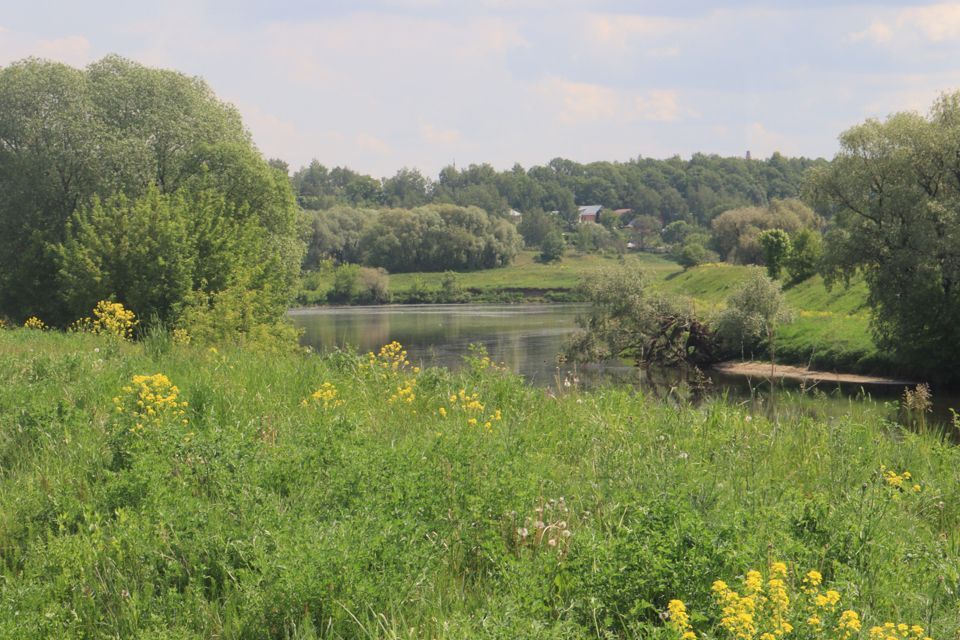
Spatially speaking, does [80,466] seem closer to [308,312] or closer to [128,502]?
[128,502]

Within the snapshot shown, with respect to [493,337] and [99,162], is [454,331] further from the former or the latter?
[99,162]

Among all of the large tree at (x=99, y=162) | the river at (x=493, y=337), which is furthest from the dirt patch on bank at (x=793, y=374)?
the large tree at (x=99, y=162)

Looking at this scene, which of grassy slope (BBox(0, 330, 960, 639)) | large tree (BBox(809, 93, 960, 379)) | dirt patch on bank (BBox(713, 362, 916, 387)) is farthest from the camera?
dirt patch on bank (BBox(713, 362, 916, 387))

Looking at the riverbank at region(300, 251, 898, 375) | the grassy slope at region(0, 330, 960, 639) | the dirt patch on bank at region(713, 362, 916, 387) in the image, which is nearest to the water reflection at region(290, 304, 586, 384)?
the riverbank at region(300, 251, 898, 375)

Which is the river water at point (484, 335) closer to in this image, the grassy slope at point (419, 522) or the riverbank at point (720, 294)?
the riverbank at point (720, 294)

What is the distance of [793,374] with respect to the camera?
121 feet

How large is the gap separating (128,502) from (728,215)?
114712mm

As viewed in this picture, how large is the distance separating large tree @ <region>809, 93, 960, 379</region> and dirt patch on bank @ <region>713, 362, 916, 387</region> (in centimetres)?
133

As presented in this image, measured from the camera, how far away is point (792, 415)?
945 centimetres

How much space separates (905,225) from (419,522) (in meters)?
34.1

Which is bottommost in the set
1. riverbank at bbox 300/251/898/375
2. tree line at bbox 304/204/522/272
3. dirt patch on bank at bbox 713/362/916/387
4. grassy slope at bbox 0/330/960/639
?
dirt patch on bank at bbox 713/362/916/387

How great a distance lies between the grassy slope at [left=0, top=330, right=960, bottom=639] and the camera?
13.5 ft

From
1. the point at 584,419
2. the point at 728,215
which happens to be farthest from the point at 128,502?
the point at 728,215

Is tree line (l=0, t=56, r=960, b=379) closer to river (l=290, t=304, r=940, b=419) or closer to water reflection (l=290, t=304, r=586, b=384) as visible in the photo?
river (l=290, t=304, r=940, b=419)
